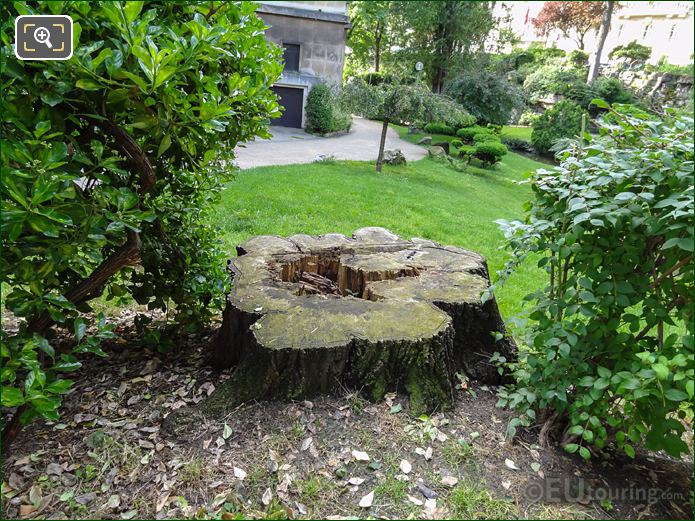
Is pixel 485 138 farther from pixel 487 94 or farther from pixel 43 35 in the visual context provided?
pixel 43 35

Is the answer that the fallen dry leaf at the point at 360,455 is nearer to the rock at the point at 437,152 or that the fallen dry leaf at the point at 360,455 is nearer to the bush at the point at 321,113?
the rock at the point at 437,152

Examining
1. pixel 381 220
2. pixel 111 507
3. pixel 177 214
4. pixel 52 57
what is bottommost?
pixel 381 220

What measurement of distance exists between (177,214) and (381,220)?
5.58m

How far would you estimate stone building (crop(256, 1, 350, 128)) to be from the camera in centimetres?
2131

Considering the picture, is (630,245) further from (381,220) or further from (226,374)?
(381,220)

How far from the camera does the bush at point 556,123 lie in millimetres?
18641

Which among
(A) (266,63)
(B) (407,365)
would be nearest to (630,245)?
(B) (407,365)

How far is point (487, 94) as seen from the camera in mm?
20172

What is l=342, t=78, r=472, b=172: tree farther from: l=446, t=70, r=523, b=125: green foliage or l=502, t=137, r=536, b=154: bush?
l=502, t=137, r=536, b=154: bush

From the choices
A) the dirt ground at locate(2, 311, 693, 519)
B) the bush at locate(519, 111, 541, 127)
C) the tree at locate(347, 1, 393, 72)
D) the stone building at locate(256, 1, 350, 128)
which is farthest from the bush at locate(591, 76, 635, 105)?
the dirt ground at locate(2, 311, 693, 519)

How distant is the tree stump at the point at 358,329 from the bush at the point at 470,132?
18917mm

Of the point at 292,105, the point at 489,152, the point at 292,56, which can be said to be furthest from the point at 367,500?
the point at 292,56

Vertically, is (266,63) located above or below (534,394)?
above

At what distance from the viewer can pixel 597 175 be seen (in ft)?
6.50
